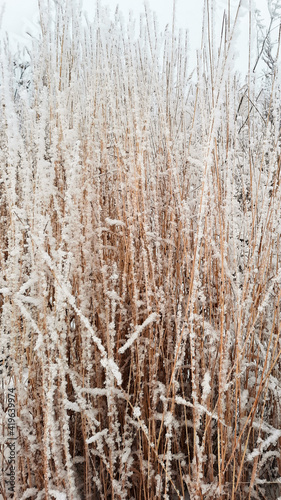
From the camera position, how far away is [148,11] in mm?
1093

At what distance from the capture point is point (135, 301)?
2.75ft

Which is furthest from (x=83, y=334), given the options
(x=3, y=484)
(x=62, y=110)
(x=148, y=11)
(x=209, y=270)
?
(x=148, y=11)

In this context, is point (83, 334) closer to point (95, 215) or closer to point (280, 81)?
point (95, 215)

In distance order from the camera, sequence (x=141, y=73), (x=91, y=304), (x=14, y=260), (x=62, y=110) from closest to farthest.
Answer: (x=14, y=260) → (x=62, y=110) → (x=91, y=304) → (x=141, y=73)

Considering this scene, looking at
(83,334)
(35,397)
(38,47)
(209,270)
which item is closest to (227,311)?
(209,270)

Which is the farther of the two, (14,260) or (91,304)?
(91,304)

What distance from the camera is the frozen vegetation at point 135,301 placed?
77 cm

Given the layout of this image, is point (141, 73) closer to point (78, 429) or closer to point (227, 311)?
point (227, 311)

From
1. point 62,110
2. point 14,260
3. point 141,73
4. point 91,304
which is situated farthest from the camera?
point 141,73

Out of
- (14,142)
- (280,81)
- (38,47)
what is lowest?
(14,142)

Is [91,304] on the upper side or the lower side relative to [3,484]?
upper

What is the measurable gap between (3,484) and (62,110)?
Result: 890 millimetres

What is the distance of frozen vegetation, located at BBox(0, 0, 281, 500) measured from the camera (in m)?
0.77

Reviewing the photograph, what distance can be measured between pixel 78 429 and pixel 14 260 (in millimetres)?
485
